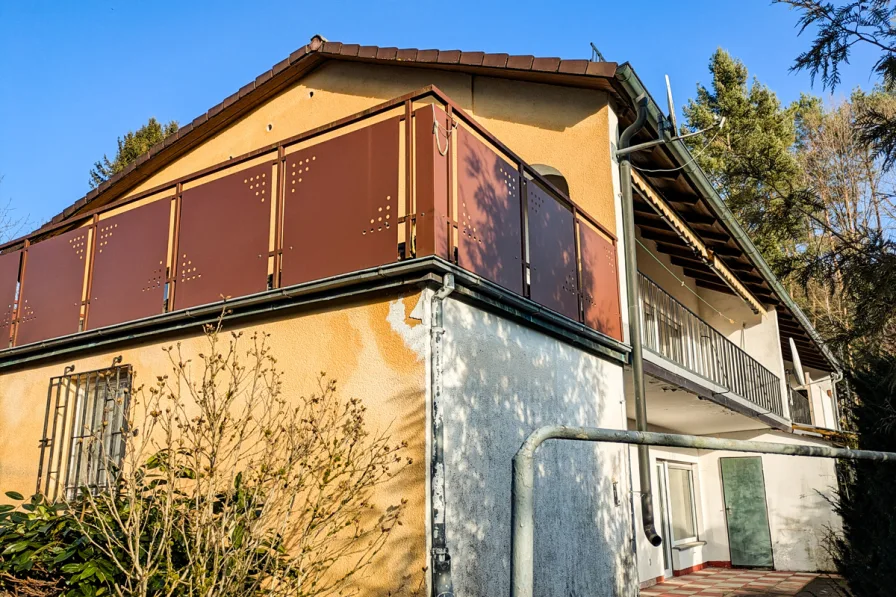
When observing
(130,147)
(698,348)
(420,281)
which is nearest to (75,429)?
(420,281)

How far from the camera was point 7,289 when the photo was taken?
8508 millimetres

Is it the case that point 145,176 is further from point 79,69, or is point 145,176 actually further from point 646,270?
point 646,270

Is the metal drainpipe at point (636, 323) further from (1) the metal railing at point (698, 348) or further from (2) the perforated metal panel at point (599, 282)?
(1) the metal railing at point (698, 348)

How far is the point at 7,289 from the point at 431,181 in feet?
18.4

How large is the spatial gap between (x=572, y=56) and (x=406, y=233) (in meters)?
4.04

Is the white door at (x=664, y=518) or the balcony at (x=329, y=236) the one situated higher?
the balcony at (x=329, y=236)

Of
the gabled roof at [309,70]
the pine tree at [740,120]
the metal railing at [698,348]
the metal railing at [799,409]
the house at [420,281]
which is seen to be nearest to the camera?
the house at [420,281]

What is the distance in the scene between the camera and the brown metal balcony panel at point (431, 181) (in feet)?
18.0

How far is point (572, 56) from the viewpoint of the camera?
8.54m

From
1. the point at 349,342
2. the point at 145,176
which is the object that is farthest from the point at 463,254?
the point at 145,176

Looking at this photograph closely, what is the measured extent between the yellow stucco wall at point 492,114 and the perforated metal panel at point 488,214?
2.29 m

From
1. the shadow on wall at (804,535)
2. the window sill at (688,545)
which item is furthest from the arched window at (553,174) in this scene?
the shadow on wall at (804,535)

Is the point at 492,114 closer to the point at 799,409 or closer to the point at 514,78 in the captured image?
the point at 514,78

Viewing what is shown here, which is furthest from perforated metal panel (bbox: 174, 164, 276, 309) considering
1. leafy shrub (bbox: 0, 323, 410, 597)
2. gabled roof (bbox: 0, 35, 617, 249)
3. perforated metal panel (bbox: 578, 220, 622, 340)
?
perforated metal panel (bbox: 578, 220, 622, 340)
